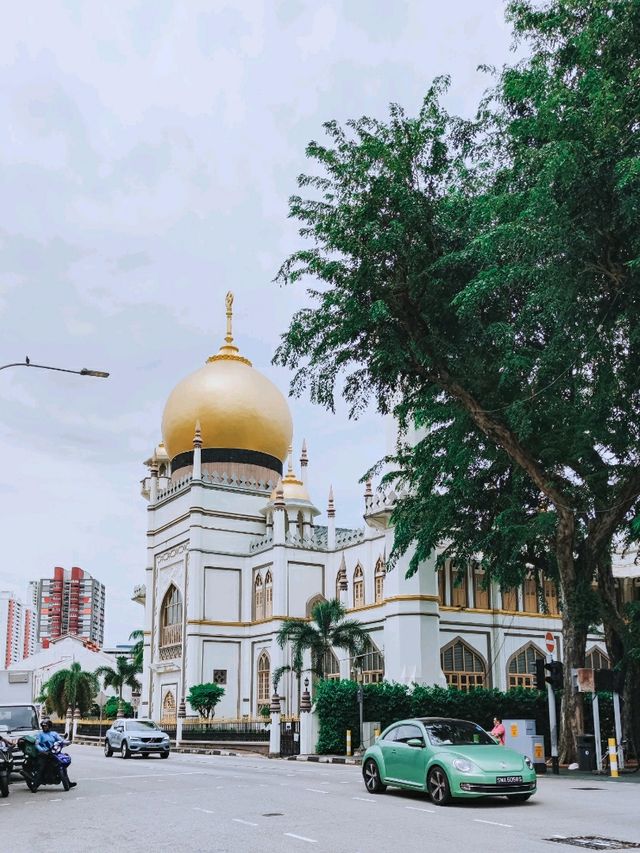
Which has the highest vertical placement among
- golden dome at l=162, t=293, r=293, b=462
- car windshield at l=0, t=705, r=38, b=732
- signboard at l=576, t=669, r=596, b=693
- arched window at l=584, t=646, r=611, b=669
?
golden dome at l=162, t=293, r=293, b=462

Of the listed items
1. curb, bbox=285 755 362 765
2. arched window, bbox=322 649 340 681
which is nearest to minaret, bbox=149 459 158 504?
arched window, bbox=322 649 340 681

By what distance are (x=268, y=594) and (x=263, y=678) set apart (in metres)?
4.27

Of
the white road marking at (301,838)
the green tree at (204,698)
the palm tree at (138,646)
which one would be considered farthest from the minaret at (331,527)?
the white road marking at (301,838)

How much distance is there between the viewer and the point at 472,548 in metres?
28.4

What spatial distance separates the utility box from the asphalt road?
95.5 inches

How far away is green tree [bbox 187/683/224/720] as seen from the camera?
46.5 meters

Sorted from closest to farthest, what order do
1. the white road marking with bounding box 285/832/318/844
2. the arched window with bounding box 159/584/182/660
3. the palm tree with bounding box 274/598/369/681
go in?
the white road marking with bounding box 285/832/318/844 → the palm tree with bounding box 274/598/369/681 → the arched window with bounding box 159/584/182/660

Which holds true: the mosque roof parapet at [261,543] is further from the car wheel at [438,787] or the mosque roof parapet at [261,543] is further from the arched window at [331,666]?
the car wheel at [438,787]

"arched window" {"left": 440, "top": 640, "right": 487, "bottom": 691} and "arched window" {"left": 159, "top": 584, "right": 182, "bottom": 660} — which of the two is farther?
"arched window" {"left": 159, "top": 584, "right": 182, "bottom": 660}

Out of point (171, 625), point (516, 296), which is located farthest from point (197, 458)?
point (516, 296)

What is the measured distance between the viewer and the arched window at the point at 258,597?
167 ft

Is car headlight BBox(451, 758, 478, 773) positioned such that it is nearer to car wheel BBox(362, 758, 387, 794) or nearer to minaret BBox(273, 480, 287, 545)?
car wheel BBox(362, 758, 387, 794)

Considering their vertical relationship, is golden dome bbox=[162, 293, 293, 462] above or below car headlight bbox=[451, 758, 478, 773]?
above

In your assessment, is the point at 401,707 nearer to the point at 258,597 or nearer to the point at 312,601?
the point at 312,601
